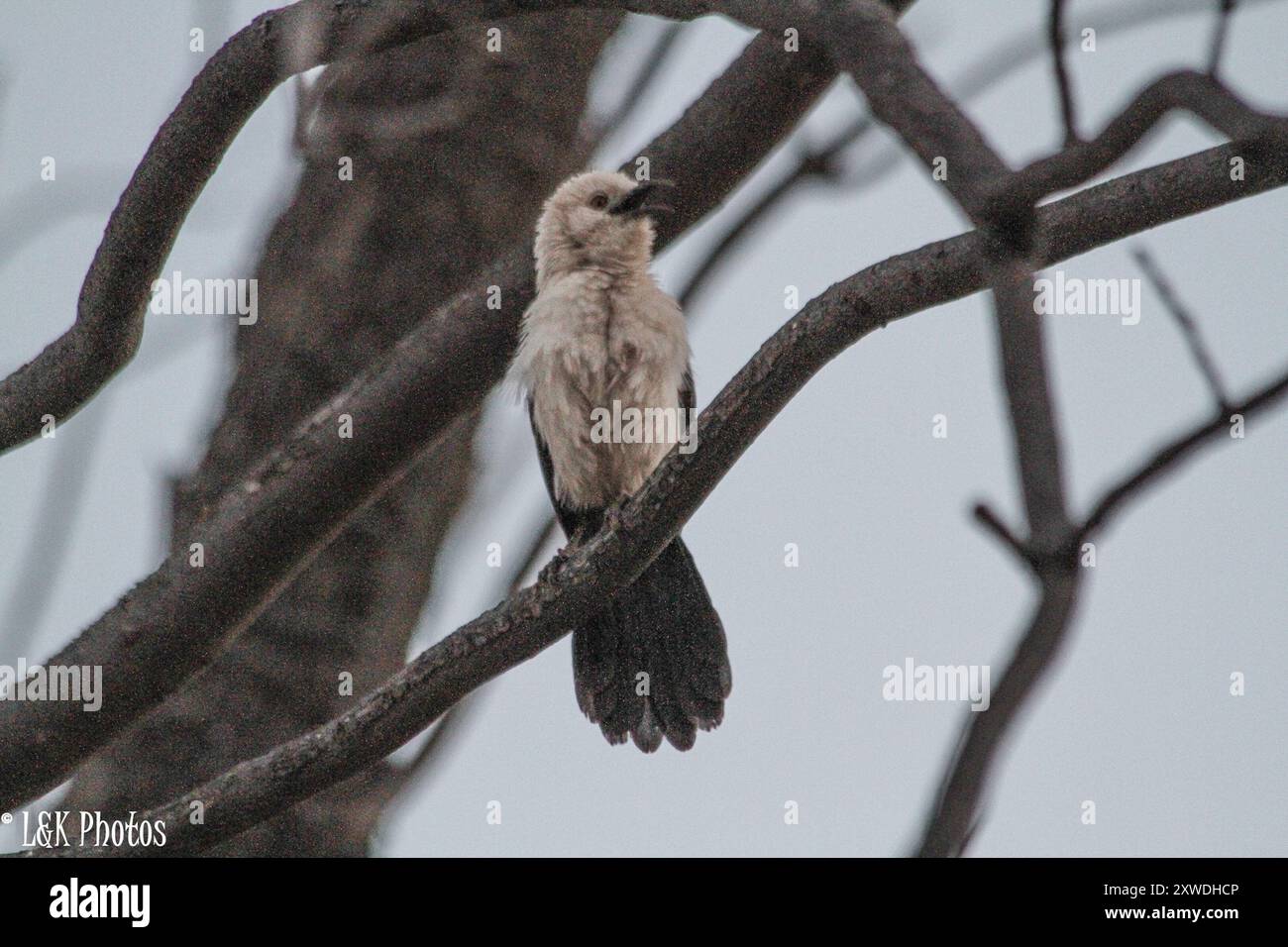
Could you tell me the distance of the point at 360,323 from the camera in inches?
189

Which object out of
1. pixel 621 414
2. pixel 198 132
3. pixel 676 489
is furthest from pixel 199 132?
pixel 621 414

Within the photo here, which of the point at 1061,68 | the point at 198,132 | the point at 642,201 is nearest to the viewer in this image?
the point at 1061,68

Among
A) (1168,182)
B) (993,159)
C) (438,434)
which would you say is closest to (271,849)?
(438,434)

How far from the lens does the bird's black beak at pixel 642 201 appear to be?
4.13 metres

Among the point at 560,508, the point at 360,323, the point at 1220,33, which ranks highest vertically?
the point at 360,323

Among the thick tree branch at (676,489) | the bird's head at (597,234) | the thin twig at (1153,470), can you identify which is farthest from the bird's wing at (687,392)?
the thin twig at (1153,470)

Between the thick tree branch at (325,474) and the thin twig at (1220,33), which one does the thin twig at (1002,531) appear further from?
the thick tree branch at (325,474)

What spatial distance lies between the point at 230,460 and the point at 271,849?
4.05 ft

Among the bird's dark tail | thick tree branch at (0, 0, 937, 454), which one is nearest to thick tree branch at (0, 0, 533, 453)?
thick tree branch at (0, 0, 937, 454)

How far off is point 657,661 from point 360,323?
1.49 meters

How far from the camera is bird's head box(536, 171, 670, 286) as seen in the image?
496cm

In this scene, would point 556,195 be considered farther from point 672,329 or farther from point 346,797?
point 346,797

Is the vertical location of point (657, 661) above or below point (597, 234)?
below

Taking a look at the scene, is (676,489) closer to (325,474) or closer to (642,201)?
(325,474)
